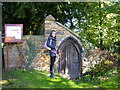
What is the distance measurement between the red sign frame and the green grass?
5.30 feet

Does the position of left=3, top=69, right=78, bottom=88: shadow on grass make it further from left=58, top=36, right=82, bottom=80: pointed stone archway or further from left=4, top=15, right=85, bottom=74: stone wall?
left=58, top=36, right=82, bottom=80: pointed stone archway

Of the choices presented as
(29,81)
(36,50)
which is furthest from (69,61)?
(29,81)

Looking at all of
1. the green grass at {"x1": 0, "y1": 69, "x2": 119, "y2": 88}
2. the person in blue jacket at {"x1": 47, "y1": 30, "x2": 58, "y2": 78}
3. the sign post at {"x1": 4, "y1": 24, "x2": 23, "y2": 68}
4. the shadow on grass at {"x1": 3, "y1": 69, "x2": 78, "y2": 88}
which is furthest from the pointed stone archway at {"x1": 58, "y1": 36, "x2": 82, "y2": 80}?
the sign post at {"x1": 4, "y1": 24, "x2": 23, "y2": 68}

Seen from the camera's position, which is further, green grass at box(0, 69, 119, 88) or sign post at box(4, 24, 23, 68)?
sign post at box(4, 24, 23, 68)

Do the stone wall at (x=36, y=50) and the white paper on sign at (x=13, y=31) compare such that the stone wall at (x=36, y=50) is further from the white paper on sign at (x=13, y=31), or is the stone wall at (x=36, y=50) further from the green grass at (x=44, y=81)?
the green grass at (x=44, y=81)

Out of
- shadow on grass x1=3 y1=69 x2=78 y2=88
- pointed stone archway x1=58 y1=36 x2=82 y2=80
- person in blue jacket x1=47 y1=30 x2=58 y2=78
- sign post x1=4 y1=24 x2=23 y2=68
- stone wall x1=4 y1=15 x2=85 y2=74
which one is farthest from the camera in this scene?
pointed stone archway x1=58 y1=36 x2=82 y2=80

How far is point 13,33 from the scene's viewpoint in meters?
7.94

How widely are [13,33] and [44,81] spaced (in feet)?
10.2

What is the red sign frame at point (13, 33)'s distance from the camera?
25.8ft

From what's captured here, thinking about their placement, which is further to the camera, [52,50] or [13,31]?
[13,31]

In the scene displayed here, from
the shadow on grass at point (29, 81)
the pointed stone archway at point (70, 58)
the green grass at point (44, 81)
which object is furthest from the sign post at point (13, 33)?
the pointed stone archway at point (70, 58)

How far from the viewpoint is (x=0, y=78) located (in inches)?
264

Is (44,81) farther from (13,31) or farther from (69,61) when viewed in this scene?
(13,31)

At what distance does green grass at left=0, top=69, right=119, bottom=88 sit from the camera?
237 inches
